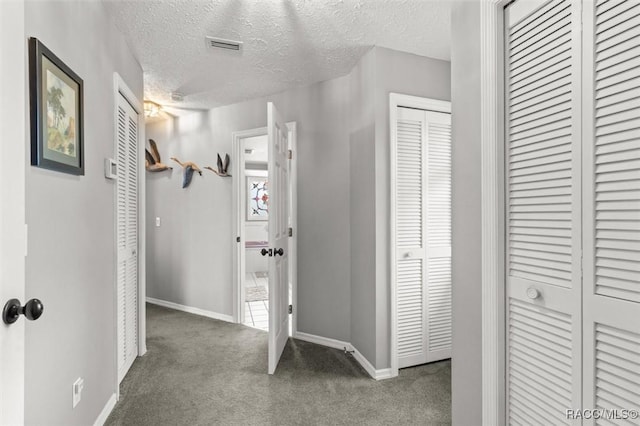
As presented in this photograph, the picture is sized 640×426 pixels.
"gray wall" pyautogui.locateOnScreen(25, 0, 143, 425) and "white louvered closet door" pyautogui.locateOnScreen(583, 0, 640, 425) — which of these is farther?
Answer: "gray wall" pyautogui.locateOnScreen(25, 0, 143, 425)

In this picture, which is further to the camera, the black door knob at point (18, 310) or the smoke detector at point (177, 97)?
the smoke detector at point (177, 97)

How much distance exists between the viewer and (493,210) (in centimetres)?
134

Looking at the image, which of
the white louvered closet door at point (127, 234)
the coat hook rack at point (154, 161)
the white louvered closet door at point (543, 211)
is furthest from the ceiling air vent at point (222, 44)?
the coat hook rack at point (154, 161)

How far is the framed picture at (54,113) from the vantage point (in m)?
1.29

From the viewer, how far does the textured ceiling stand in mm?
2117

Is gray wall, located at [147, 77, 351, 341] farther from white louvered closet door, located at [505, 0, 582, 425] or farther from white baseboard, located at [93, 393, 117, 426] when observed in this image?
white louvered closet door, located at [505, 0, 582, 425]

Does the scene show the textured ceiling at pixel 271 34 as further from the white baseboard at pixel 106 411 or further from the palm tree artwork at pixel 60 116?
the white baseboard at pixel 106 411

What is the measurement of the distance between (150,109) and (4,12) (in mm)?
3433

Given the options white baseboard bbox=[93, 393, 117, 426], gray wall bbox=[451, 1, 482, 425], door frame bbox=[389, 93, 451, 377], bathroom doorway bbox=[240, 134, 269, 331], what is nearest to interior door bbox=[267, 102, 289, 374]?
door frame bbox=[389, 93, 451, 377]

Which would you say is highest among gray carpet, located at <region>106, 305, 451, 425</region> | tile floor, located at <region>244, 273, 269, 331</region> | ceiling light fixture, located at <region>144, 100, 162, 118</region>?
ceiling light fixture, located at <region>144, 100, 162, 118</region>

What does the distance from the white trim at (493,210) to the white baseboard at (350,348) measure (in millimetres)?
1279

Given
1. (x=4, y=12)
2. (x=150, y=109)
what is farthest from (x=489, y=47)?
(x=150, y=109)

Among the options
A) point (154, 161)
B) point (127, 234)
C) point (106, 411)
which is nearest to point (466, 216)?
point (106, 411)

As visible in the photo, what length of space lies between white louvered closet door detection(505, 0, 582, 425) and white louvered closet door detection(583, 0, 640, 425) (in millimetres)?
38
